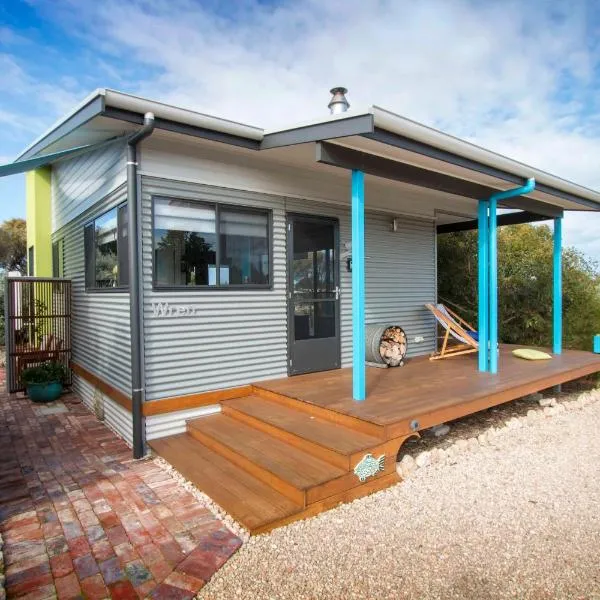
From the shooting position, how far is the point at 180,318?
4344mm

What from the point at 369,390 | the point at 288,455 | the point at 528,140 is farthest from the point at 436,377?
the point at 528,140

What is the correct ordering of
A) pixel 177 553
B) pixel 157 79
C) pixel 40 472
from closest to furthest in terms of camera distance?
pixel 177 553 → pixel 40 472 → pixel 157 79

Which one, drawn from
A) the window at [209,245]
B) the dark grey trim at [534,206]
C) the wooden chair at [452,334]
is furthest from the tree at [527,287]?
the window at [209,245]

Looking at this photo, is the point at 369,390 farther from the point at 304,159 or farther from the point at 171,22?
the point at 171,22

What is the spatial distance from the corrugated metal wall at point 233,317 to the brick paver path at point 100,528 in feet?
2.95

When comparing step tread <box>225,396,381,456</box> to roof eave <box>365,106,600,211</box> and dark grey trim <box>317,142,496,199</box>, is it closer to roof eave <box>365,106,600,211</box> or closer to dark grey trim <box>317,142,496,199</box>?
dark grey trim <box>317,142,496,199</box>

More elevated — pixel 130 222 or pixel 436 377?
pixel 130 222

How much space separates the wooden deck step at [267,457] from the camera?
301 cm

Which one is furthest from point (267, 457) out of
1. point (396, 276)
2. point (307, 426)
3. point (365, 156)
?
point (396, 276)

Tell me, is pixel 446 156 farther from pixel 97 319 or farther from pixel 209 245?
pixel 97 319

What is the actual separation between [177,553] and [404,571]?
125cm

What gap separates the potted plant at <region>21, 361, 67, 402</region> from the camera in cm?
621

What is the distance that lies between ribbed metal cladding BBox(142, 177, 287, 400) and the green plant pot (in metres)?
3.00

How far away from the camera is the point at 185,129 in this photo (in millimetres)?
3900
